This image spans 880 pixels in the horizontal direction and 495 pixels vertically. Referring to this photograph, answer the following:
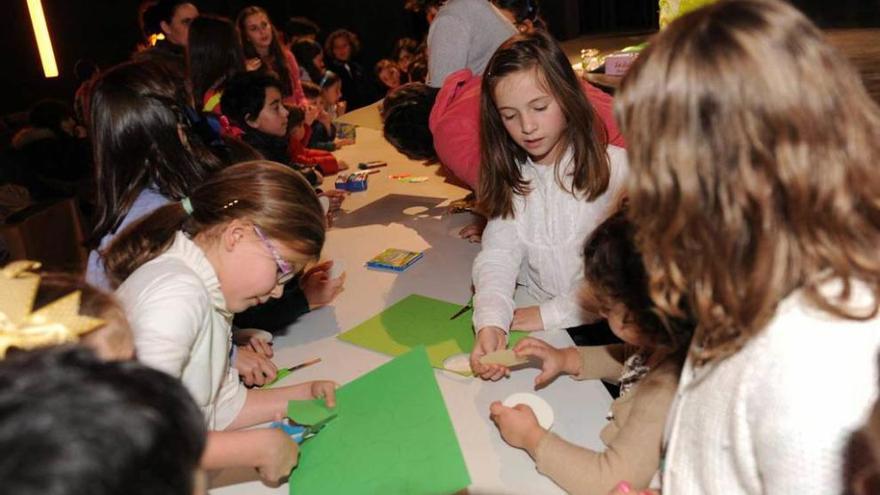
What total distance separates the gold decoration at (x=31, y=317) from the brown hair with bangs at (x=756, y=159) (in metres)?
0.59

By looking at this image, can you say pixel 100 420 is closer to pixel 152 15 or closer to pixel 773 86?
pixel 773 86

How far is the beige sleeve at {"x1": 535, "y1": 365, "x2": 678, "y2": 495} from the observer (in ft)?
3.13

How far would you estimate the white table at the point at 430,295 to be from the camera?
41.4 inches

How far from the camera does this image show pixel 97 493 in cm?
45

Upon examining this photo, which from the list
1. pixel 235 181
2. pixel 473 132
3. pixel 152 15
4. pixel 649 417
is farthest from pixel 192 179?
pixel 152 15

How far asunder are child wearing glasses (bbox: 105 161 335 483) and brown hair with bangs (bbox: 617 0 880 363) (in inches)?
27.3

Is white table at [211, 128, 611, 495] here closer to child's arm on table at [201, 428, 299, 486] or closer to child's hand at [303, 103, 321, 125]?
child's arm on table at [201, 428, 299, 486]

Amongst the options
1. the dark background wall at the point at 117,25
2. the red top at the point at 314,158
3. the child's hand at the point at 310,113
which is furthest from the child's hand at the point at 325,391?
the dark background wall at the point at 117,25

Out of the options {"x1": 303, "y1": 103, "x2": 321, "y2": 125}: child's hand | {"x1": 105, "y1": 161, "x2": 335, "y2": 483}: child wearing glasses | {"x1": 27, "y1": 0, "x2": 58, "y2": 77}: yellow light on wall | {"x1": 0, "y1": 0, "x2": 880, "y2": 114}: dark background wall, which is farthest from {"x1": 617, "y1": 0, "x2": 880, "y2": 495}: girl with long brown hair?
{"x1": 0, "y1": 0, "x2": 880, "y2": 114}: dark background wall

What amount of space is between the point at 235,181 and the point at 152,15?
8.57 feet

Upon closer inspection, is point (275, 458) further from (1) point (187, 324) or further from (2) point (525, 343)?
(2) point (525, 343)

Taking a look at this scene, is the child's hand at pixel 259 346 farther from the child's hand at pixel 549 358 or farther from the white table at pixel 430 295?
the child's hand at pixel 549 358

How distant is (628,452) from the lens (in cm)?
97

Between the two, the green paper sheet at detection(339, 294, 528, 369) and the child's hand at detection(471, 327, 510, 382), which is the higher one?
the child's hand at detection(471, 327, 510, 382)
